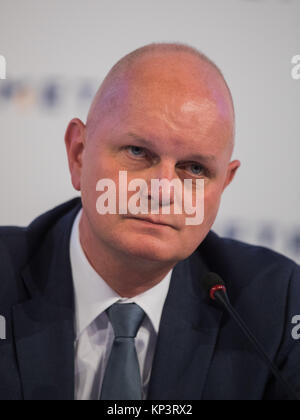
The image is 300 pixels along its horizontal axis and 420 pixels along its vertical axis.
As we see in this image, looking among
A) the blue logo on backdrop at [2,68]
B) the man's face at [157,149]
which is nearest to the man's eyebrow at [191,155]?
the man's face at [157,149]

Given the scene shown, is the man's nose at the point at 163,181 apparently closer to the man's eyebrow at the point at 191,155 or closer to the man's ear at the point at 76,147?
the man's eyebrow at the point at 191,155

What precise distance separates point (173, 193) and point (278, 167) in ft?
2.08

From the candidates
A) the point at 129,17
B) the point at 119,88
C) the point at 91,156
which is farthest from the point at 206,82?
the point at 129,17

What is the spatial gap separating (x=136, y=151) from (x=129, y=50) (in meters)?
0.48

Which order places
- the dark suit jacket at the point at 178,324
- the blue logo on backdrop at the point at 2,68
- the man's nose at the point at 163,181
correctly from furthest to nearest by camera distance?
1. the blue logo on backdrop at the point at 2,68
2. the dark suit jacket at the point at 178,324
3. the man's nose at the point at 163,181

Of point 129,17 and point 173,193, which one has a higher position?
point 129,17

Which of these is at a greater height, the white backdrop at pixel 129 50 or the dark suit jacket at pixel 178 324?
the white backdrop at pixel 129 50

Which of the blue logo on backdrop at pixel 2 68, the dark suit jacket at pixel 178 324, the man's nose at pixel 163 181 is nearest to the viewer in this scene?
the man's nose at pixel 163 181

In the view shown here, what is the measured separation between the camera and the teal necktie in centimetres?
111

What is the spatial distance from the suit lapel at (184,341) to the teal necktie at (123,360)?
6 cm

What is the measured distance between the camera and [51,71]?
1405mm

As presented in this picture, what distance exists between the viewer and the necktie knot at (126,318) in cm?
116
